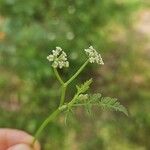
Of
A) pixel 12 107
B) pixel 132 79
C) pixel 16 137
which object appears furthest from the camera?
pixel 132 79

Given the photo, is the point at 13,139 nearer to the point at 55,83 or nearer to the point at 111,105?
the point at 111,105

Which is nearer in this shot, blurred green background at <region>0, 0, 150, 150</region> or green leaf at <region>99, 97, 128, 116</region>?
green leaf at <region>99, 97, 128, 116</region>

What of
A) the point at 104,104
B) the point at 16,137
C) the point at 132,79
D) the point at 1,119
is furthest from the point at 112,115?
the point at 104,104

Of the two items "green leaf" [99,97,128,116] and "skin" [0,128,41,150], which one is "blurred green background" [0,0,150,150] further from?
"green leaf" [99,97,128,116]

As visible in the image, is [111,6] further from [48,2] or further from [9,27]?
[9,27]

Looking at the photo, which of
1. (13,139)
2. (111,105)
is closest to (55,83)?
(13,139)

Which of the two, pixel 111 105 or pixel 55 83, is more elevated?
pixel 55 83

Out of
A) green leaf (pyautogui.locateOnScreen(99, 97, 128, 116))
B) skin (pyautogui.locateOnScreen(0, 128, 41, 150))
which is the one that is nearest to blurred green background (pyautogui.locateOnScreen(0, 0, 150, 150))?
skin (pyautogui.locateOnScreen(0, 128, 41, 150))

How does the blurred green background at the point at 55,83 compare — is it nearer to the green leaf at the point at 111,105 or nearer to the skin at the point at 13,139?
the skin at the point at 13,139
